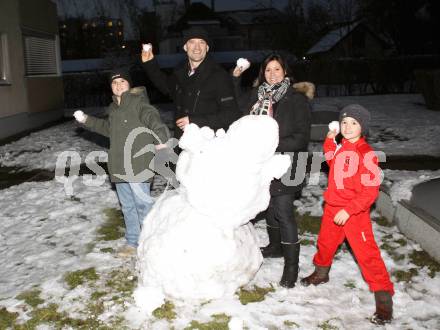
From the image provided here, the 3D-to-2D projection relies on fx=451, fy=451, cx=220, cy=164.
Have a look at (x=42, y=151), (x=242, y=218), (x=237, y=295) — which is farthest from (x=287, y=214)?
(x=42, y=151)

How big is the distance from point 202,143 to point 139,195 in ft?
4.04

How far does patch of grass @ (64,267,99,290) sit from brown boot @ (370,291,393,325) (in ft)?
8.14

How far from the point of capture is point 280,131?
12.0 ft

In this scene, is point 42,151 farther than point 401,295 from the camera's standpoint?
Yes

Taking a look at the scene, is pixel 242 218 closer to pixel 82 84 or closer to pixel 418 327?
pixel 418 327

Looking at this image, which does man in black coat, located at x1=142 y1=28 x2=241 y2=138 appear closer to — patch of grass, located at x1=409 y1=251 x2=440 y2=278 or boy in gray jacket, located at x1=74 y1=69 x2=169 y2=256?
boy in gray jacket, located at x1=74 y1=69 x2=169 y2=256

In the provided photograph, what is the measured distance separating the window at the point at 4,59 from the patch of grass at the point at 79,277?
9.67 metres

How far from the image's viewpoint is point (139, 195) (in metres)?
4.39

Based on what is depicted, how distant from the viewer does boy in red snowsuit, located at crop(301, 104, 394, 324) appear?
10.9ft

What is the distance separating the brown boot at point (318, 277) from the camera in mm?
3951

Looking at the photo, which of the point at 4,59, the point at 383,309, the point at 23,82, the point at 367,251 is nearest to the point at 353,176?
the point at 367,251

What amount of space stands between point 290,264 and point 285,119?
126cm

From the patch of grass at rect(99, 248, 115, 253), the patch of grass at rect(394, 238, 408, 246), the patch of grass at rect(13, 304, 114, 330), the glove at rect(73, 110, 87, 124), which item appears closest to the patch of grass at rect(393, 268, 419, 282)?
the patch of grass at rect(394, 238, 408, 246)

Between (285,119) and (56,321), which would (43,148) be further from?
(285,119)
